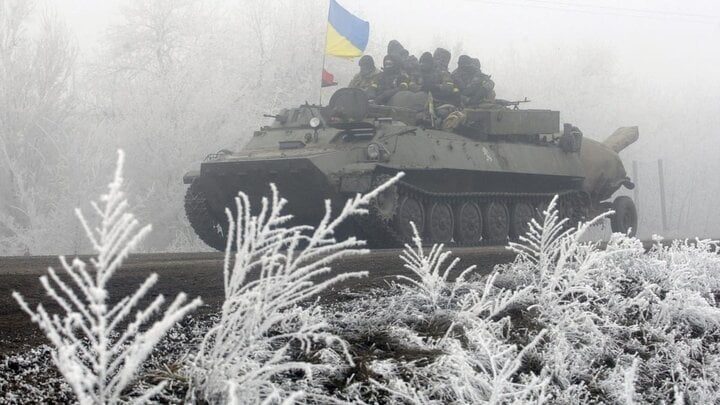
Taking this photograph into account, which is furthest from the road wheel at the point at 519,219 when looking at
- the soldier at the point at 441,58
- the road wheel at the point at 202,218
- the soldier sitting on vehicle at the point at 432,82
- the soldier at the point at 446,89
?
the road wheel at the point at 202,218

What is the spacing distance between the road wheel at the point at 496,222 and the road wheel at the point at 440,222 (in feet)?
3.94

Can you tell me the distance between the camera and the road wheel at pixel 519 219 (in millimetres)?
17109

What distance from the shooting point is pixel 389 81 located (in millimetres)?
17422

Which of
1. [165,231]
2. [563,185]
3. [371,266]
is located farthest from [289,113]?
[165,231]

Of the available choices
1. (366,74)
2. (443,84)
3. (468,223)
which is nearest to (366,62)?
(366,74)

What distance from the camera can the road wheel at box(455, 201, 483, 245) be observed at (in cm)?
1559

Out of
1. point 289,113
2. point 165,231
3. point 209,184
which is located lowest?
point 165,231

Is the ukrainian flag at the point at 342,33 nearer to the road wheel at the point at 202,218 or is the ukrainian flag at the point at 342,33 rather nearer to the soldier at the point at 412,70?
the soldier at the point at 412,70

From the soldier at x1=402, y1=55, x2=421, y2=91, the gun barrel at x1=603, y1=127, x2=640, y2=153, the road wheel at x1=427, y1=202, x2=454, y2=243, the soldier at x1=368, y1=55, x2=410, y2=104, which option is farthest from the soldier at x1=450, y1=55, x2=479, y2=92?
the gun barrel at x1=603, y1=127, x2=640, y2=153

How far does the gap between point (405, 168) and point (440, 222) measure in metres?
1.56

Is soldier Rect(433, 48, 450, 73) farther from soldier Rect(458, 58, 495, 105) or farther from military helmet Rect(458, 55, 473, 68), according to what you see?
soldier Rect(458, 58, 495, 105)

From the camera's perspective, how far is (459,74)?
58.4 feet

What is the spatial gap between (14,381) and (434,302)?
2488 millimetres

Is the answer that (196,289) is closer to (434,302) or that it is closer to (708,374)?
(434,302)
